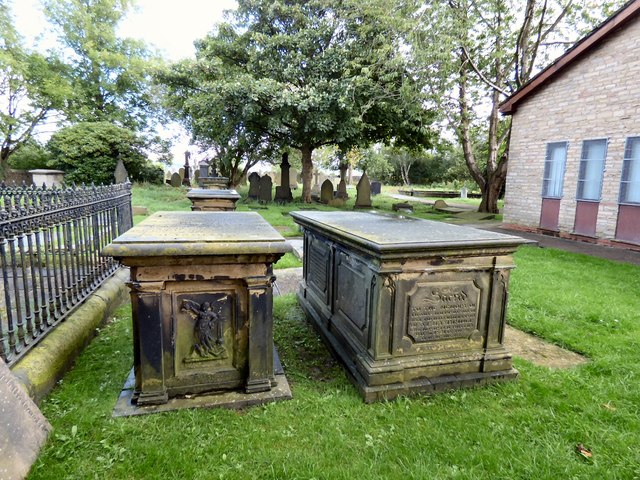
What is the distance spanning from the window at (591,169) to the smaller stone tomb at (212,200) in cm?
912

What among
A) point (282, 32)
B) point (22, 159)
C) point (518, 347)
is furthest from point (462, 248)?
point (22, 159)

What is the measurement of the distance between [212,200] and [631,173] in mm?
9644

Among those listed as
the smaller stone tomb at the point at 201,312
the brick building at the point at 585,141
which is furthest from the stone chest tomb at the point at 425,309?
the brick building at the point at 585,141

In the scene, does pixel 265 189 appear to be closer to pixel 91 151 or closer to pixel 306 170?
pixel 306 170

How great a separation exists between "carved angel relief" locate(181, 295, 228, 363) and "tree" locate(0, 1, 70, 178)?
1036 inches

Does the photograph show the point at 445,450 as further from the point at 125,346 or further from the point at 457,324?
the point at 125,346

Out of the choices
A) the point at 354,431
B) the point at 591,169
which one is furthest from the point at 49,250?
the point at 591,169

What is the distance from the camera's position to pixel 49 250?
405 centimetres

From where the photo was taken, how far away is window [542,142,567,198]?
35.4ft

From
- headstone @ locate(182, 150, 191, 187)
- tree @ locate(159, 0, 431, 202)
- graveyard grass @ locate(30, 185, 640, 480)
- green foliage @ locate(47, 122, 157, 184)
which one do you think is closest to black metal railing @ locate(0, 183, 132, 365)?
graveyard grass @ locate(30, 185, 640, 480)

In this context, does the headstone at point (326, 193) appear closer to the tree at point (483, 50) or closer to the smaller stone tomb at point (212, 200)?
the tree at point (483, 50)

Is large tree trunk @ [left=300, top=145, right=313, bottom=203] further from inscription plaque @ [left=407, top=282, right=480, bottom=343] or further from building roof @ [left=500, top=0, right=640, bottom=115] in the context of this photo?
inscription plaque @ [left=407, top=282, right=480, bottom=343]

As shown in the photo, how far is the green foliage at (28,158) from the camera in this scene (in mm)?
24938

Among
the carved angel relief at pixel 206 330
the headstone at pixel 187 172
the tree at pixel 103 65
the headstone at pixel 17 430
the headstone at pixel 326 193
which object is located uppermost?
the tree at pixel 103 65
